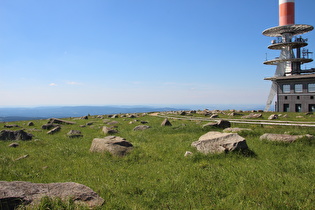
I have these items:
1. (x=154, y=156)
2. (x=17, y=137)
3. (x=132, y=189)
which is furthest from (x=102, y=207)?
(x=17, y=137)

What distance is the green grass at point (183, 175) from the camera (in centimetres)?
748

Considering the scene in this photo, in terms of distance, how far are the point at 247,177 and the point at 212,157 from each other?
3401 mm

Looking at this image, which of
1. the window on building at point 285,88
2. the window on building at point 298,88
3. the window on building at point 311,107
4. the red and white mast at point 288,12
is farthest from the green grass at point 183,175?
the red and white mast at point 288,12

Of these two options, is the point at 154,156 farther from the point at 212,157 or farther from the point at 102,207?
the point at 102,207

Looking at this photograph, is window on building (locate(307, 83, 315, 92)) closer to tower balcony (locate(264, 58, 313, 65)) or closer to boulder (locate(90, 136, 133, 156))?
tower balcony (locate(264, 58, 313, 65))

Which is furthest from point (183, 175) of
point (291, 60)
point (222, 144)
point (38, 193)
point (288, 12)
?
point (288, 12)

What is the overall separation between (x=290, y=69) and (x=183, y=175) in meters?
86.9

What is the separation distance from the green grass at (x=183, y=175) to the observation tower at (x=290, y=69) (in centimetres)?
5739

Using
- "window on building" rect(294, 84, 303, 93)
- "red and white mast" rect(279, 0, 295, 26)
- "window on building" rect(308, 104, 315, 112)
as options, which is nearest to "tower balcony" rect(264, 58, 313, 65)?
"red and white mast" rect(279, 0, 295, 26)

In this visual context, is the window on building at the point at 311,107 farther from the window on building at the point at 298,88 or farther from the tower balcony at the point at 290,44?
the tower balcony at the point at 290,44

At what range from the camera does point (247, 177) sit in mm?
9305

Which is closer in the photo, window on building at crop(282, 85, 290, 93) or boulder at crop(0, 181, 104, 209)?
boulder at crop(0, 181, 104, 209)

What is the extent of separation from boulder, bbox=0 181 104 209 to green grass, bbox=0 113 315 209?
1.71ft

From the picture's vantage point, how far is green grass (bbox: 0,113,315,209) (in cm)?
748
